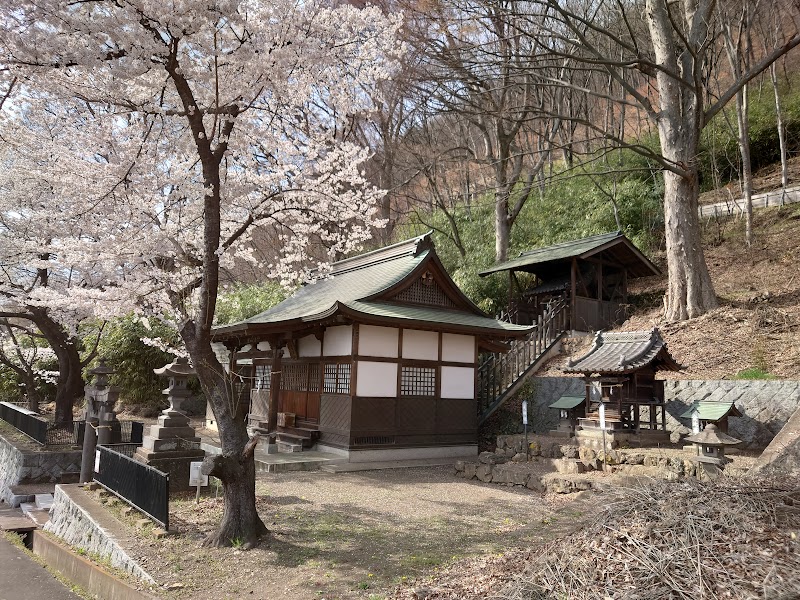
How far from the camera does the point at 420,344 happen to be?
13.2 m

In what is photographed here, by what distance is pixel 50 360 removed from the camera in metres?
23.2

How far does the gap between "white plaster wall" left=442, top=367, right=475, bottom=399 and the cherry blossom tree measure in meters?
4.55

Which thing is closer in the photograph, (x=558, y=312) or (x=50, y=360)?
(x=558, y=312)

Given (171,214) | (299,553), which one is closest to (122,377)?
(171,214)

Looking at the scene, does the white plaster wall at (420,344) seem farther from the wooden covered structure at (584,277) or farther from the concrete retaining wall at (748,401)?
the wooden covered structure at (584,277)

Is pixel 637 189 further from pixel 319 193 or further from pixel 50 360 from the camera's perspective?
pixel 50 360

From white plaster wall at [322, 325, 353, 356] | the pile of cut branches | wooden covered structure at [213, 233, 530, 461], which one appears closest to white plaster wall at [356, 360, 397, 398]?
wooden covered structure at [213, 233, 530, 461]

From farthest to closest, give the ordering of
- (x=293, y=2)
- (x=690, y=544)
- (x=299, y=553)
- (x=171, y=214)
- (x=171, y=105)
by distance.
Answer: (x=171, y=214) < (x=171, y=105) < (x=293, y=2) < (x=299, y=553) < (x=690, y=544)

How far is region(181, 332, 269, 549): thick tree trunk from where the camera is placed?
6.05 metres

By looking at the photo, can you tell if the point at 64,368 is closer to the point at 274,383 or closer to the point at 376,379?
the point at 274,383

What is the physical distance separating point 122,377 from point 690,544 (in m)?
21.5

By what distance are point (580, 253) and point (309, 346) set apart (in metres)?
9.64

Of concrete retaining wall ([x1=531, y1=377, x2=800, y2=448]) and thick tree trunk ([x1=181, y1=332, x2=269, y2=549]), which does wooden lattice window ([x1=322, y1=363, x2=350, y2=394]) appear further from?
concrete retaining wall ([x1=531, y1=377, x2=800, y2=448])

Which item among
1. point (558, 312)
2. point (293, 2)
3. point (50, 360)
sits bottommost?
point (50, 360)
